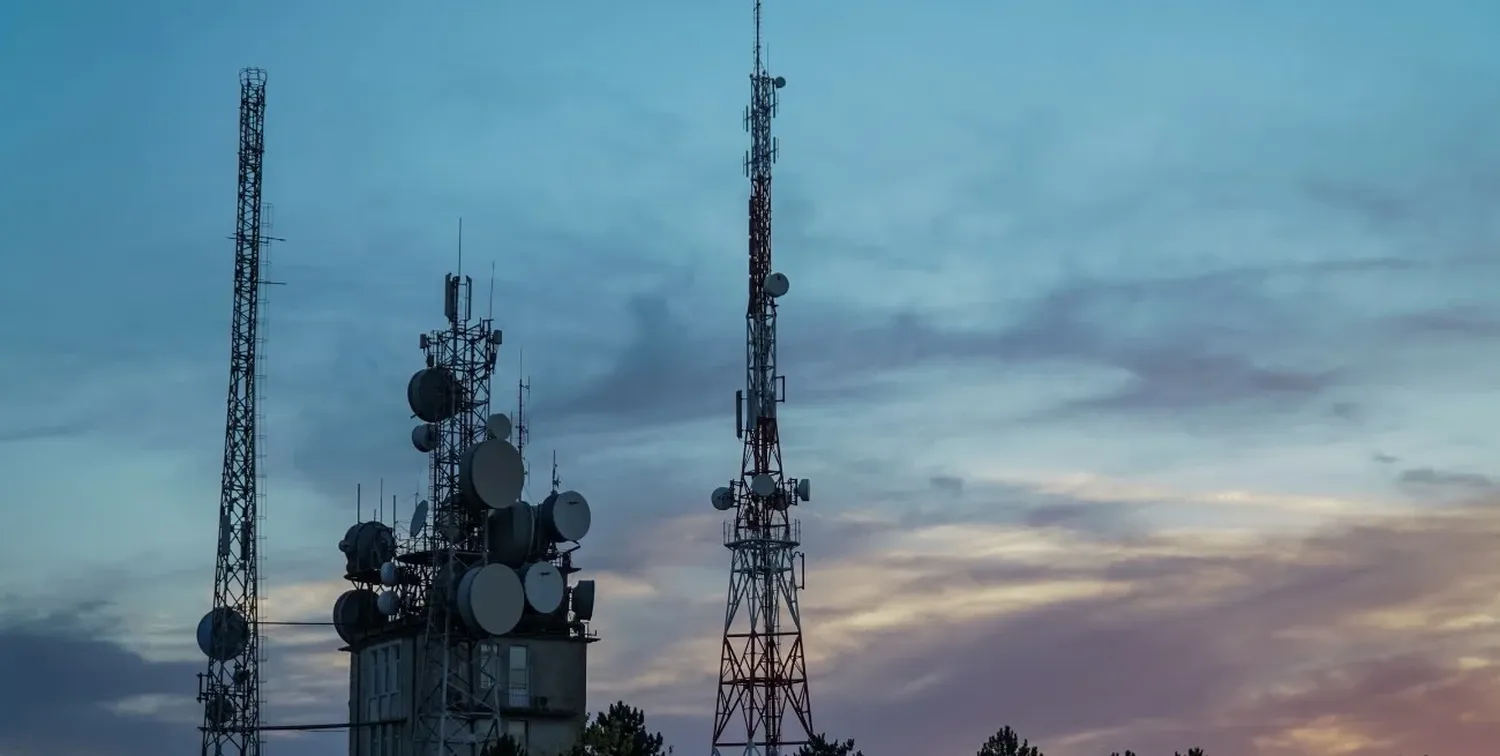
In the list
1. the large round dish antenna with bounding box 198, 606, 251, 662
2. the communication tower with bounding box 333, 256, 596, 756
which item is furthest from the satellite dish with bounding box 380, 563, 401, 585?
the large round dish antenna with bounding box 198, 606, 251, 662

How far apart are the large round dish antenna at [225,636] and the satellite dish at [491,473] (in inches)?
1006

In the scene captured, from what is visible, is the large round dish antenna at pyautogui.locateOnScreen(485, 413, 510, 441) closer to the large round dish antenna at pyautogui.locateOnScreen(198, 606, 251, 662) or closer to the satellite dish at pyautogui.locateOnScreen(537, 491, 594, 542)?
the satellite dish at pyautogui.locateOnScreen(537, 491, 594, 542)

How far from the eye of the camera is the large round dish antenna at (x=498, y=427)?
3762 inches

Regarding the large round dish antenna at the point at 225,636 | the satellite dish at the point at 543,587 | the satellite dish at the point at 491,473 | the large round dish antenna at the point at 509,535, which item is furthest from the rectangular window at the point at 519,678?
the large round dish antenna at the point at 225,636

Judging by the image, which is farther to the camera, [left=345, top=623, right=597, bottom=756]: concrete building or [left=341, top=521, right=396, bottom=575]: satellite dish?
[left=341, top=521, right=396, bottom=575]: satellite dish

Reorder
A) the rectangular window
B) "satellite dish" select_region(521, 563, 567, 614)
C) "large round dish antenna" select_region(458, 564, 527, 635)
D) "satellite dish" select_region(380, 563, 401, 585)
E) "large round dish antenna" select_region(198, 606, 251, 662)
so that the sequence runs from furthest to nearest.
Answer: "large round dish antenna" select_region(198, 606, 251, 662), the rectangular window, "satellite dish" select_region(380, 563, 401, 585), "satellite dish" select_region(521, 563, 567, 614), "large round dish antenna" select_region(458, 564, 527, 635)

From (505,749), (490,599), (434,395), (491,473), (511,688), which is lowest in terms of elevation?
(505,749)

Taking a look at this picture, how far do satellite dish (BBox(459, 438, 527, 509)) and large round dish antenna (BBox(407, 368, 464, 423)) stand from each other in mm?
5180

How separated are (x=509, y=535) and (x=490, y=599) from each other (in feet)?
25.9

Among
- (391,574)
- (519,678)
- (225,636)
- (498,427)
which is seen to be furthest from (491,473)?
(225,636)

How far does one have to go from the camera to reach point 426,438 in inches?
3898

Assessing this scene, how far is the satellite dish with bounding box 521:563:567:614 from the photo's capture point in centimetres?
9744

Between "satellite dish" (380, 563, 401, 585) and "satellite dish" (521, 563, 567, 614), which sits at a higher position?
"satellite dish" (380, 563, 401, 585)

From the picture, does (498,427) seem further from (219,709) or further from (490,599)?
(219,709)
